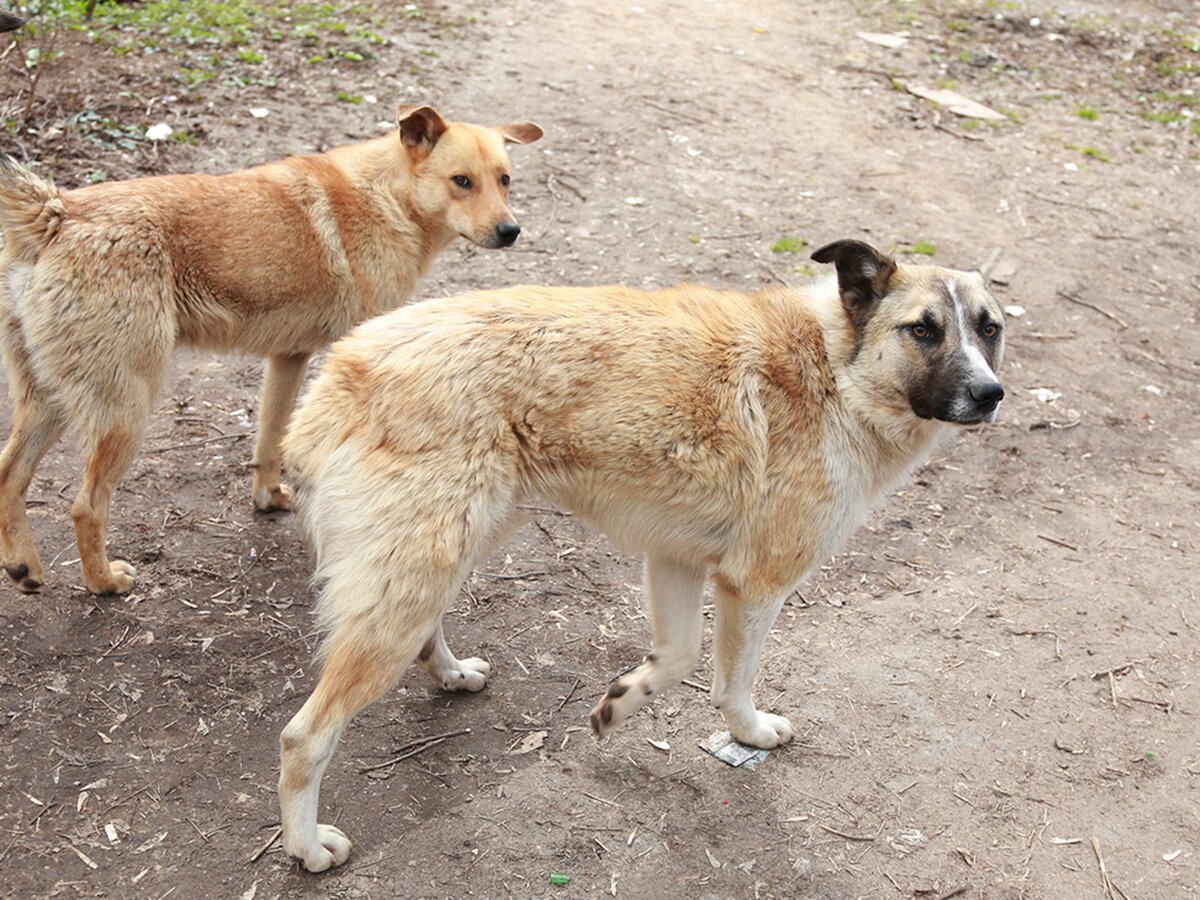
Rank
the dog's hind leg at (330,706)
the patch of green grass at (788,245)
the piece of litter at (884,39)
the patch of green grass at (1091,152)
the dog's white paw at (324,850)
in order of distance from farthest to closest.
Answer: the piece of litter at (884,39) → the patch of green grass at (1091,152) → the patch of green grass at (788,245) → the dog's white paw at (324,850) → the dog's hind leg at (330,706)

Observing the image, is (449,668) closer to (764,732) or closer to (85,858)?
(764,732)

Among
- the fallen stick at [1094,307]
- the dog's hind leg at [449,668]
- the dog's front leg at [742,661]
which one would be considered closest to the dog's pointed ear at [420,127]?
the dog's hind leg at [449,668]

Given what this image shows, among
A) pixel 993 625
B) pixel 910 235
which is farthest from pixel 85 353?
pixel 910 235

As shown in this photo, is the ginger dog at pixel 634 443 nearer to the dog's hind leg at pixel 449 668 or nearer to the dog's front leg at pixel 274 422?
the dog's hind leg at pixel 449 668

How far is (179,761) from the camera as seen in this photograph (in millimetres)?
4008

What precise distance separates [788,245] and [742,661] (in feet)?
14.6

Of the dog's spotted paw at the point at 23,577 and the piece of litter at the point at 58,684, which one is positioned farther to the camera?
the dog's spotted paw at the point at 23,577

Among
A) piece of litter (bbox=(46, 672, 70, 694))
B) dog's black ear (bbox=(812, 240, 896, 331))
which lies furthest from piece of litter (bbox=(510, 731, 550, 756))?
dog's black ear (bbox=(812, 240, 896, 331))

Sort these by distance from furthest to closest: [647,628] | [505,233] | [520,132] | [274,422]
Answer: [520,132], [505,233], [274,422], [647,628]

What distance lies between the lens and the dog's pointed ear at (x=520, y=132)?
6.23 m

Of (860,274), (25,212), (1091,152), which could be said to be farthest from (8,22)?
(1091,152)

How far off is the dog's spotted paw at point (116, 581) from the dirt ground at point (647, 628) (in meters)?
0.07

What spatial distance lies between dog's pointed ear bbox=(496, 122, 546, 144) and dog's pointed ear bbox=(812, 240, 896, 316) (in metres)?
2.72

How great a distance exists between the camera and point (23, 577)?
15.2 feet
